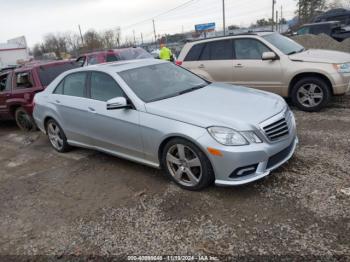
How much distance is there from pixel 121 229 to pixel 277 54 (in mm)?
5064

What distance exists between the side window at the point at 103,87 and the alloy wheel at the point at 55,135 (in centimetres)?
137

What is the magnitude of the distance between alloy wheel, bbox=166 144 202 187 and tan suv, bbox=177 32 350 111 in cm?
381

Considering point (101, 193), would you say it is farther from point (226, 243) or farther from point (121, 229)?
point (226, 243)

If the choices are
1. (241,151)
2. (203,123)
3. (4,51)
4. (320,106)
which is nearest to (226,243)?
(241,151)

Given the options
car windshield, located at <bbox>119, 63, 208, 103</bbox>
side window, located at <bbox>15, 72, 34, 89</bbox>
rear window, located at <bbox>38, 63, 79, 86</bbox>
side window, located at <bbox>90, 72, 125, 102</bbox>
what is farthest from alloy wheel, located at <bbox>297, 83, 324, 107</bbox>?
side window, located at <bbox>15, 72, 34, 89</bbox>

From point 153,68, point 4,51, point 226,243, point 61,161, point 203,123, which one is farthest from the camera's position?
point 4,51

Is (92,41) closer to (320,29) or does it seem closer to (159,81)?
(320,29)

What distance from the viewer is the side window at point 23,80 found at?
738 cm

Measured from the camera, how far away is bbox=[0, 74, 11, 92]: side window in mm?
8085

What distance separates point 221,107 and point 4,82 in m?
6.79

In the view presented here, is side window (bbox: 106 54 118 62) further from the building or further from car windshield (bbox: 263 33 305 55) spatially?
the building

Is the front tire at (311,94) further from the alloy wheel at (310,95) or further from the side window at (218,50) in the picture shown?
the side window at (218,50)

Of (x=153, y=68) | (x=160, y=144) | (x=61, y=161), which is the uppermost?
(x=153, y=68)

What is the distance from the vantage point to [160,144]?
3963mm
